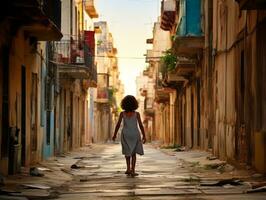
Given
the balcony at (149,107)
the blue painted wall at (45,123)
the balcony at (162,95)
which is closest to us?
the blue painted wall at (45,123)

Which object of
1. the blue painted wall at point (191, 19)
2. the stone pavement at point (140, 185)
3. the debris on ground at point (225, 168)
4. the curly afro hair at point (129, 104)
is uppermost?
the blue painted wall at point (191, 19)

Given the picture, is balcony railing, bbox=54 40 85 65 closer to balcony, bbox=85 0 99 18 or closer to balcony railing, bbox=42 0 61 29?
balcony railing, bbox=42 0 61 29

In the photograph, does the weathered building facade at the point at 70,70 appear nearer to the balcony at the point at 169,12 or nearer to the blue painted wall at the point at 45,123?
the blue painted wall at the point at 45,123

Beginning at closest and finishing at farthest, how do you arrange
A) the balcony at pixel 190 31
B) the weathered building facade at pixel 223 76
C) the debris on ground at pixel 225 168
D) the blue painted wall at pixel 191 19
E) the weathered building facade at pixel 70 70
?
the weathered building facade at pixel 223 76 → the debris on ground at pixel 225 168 → the balcony at pixel 190 31 → the blue painted wall at pixel 191 19 → the weathered building facade at pixel 70 70

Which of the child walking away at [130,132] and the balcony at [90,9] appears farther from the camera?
the balcony at [90,9]

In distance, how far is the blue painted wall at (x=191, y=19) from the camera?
27859mm

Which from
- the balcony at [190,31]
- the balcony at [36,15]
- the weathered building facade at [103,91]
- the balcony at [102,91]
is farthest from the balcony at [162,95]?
the balcony at [36,15]

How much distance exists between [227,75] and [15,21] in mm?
6371

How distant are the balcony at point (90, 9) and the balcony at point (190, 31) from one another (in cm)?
1953

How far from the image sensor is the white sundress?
15.2 metres

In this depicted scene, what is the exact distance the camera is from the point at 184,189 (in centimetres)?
1142

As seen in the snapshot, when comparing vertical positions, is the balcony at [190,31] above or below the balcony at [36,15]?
above

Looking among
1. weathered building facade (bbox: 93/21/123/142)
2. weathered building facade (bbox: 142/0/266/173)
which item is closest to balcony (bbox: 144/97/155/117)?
weathered building facade (bbox: 93/21/123/142)

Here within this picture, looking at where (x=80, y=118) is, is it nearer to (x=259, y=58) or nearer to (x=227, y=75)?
(x=227, y=75)
